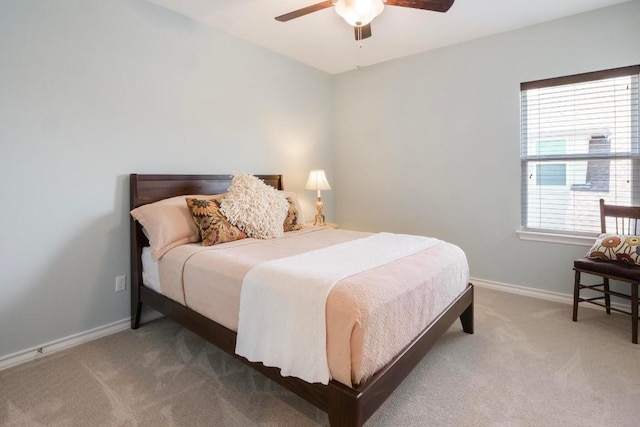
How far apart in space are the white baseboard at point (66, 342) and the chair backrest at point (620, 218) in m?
3.85

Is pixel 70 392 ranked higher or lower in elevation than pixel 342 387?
lower

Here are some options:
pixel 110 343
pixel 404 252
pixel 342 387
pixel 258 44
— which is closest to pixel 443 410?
pixel 342 387

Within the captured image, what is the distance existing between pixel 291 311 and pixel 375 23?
9.02 ft

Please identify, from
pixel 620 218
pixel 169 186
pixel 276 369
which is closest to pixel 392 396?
pixel 276 369

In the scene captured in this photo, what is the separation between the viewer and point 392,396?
175cm

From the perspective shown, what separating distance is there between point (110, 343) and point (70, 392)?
57cm

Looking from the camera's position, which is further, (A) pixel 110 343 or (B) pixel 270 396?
(A) pixel 110 343

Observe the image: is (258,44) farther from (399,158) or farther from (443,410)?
(443,410)

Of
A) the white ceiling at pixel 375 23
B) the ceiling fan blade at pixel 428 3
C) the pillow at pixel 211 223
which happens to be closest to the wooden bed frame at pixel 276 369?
the pillow at pixel 211 223

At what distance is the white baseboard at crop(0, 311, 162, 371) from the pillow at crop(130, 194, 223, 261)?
2.47 ft

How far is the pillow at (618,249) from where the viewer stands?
2324 millimetres

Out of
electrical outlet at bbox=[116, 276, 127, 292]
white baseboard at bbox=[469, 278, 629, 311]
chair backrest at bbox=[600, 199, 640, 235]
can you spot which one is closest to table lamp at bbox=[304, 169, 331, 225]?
white baseboard at bbox=[469, 278, 629, 311]

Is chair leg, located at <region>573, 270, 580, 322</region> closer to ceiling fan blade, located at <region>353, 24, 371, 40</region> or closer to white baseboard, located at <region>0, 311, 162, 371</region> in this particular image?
Answer: ceiling fan blade, located at <region>353, 24, 371, 40</region>

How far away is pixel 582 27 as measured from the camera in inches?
110
